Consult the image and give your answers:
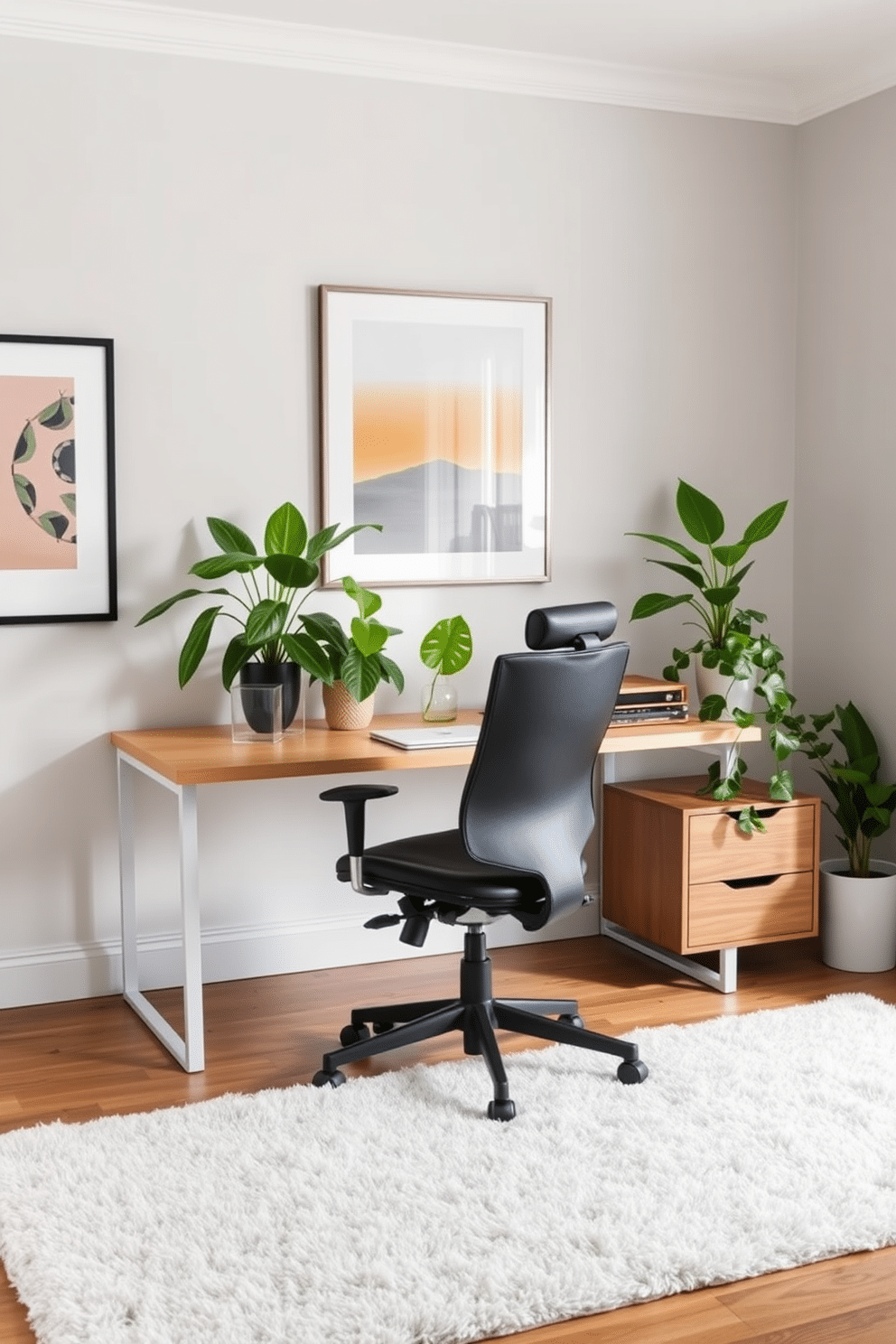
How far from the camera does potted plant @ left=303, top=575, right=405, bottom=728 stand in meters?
3.55

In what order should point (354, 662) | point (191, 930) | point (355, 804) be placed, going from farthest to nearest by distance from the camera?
point (354, 662)
point (191, 930)
point (355, 804)

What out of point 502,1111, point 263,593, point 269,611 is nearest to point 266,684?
point 269,611

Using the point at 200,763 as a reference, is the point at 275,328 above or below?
above

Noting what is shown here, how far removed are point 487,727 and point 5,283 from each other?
1758 mm

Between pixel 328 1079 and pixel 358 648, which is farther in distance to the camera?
pixel 358 648

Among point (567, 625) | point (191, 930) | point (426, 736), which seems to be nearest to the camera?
point (567, 625)

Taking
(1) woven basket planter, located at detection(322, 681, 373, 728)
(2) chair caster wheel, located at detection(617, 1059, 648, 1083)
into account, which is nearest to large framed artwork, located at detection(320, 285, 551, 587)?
(1) woven basket planter, located at detection(322, 681, 373, 728)

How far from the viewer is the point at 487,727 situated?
2.78 m

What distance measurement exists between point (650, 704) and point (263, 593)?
1.09 meters

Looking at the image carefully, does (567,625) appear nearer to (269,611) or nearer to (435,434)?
(269,611)

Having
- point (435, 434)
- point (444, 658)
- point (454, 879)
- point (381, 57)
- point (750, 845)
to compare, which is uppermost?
point (381, 57)

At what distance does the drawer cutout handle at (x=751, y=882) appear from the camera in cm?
379

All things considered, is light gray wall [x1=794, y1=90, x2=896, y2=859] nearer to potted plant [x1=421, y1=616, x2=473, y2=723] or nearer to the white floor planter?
the white floor planter

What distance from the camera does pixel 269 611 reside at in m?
3.51
